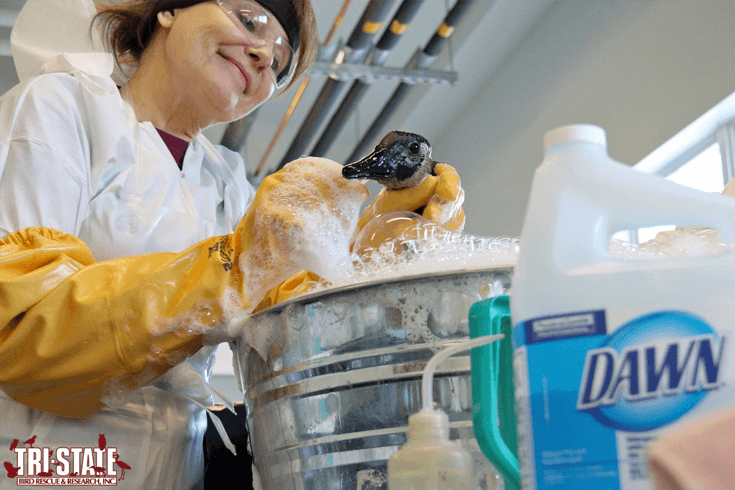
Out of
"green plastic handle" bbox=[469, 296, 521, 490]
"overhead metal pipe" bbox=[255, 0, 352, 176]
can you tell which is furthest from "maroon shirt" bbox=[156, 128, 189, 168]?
"overhead metal pipe" bbox=[255, 0, 352, 176]

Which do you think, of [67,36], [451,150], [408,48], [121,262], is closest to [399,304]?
[121,262]

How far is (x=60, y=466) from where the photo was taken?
0.69 m

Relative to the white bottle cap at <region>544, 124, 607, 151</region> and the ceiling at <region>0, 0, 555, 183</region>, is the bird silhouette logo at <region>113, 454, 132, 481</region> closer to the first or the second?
the white bottle cap at <region>544, 124, 607, 151</region>

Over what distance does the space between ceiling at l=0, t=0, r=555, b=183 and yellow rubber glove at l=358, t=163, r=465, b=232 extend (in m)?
2.10

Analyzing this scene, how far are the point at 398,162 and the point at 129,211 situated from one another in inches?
15.1

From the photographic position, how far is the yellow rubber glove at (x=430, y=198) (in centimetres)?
64

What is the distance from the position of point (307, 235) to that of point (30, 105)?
0.41 meters

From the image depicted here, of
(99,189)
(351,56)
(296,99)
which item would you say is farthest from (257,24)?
(296,99)

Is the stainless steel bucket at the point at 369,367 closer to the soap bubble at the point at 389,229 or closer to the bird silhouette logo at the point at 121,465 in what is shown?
the soap bubble at the point at 389,229

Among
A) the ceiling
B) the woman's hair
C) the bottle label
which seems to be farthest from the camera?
the ceiling

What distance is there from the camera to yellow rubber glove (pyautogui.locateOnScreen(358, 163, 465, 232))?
2.09 ft

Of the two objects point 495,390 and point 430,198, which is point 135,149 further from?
point 495,390

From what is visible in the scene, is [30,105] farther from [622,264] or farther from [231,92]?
[622,264]

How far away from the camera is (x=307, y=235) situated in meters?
0.58
